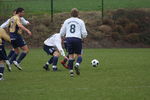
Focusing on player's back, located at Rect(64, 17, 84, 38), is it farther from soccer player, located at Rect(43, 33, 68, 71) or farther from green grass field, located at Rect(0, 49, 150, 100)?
soccer player, located at Rect(43, 33, 68, 71)

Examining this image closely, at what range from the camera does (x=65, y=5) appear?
40.5 metres

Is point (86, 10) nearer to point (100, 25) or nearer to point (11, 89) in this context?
point (100, 25)

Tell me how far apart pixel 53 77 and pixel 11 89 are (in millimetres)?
2679

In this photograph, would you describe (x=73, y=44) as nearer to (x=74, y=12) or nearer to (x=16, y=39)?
(x=74, y=12)

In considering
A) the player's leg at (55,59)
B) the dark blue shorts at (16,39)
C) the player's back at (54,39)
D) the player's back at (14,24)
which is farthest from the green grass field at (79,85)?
the player's back at (14,24)

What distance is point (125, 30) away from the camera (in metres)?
35.2

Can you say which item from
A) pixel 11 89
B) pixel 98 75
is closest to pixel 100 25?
pixel 98 75

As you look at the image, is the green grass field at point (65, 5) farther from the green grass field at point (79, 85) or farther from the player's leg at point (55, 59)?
the green grass field at point (79, 85)

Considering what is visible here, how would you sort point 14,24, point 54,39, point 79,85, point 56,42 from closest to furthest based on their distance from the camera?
point 79,85 < point 56,42 < point 54,39 < point 14,24

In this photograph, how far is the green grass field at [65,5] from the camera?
3912 centimetres

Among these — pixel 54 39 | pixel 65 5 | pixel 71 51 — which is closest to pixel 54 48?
pixel 54 39

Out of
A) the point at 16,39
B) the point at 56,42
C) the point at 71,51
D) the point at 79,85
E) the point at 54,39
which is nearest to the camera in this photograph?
the point at 79,85

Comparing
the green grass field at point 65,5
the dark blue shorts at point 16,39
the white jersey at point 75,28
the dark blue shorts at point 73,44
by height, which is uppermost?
the white jersey at point 75,28

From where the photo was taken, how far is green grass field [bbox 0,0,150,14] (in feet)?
128
